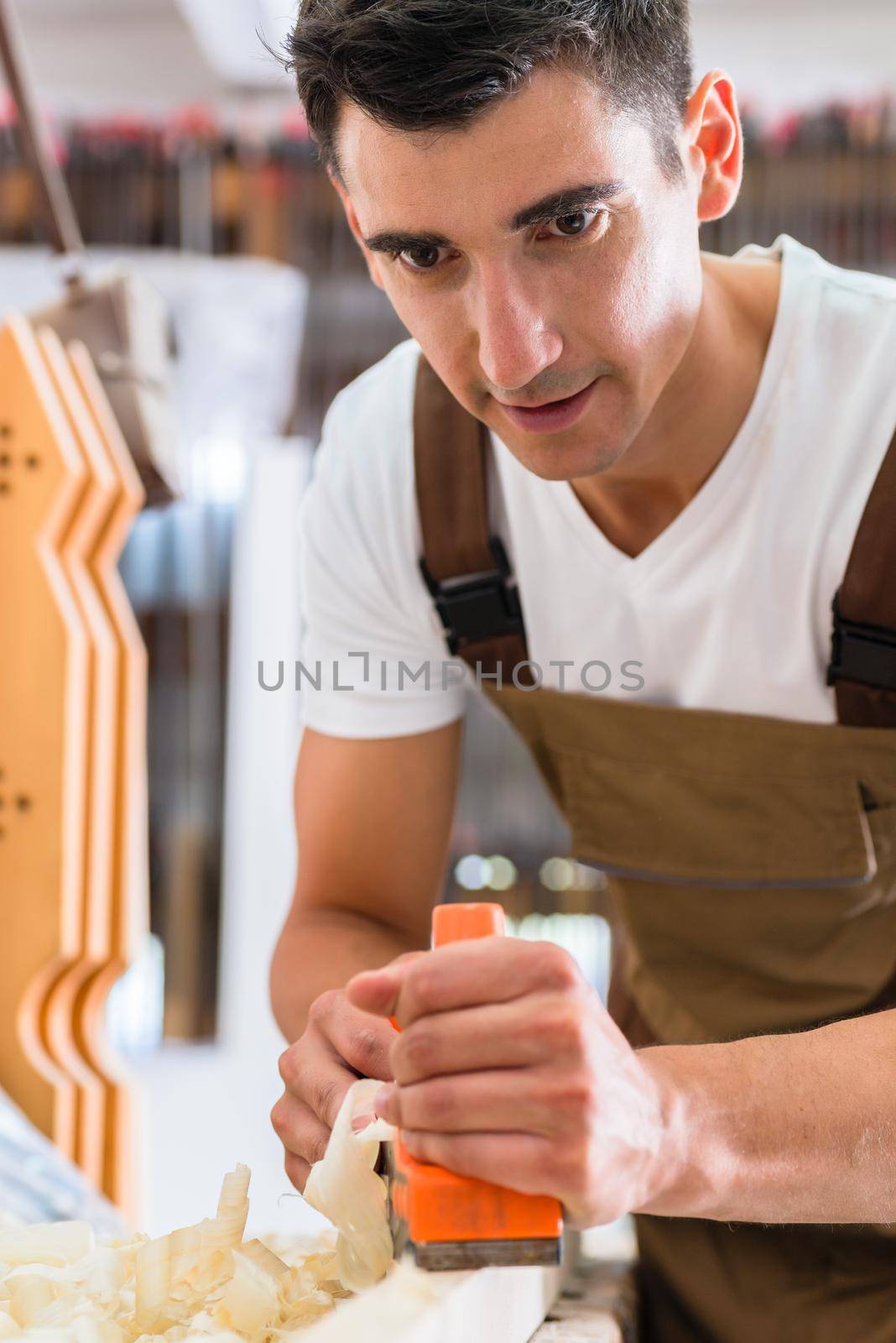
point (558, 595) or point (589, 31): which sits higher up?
point (589, 31)

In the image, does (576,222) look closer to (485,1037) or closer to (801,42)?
(485,1037)

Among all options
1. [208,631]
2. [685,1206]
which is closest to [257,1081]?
[208,631]

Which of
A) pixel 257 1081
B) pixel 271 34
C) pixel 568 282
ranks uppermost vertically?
pixel 271 34

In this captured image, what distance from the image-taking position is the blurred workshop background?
2463 millimetres

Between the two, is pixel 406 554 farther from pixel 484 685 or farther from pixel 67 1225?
pixel 67 1225

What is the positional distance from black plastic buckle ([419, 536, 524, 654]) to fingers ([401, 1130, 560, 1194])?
0.58 meters

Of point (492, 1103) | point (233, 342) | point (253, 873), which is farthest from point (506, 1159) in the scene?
point (233, 342)

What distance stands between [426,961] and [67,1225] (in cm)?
34

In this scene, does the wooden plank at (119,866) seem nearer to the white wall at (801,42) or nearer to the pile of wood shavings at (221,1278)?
the pile of wood shavings at (221,1278)

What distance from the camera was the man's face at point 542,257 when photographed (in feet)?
2.52

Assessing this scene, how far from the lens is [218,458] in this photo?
9.41 ft

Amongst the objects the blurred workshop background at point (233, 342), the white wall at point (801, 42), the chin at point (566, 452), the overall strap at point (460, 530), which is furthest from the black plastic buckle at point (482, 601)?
the white wall at point (801, 42)

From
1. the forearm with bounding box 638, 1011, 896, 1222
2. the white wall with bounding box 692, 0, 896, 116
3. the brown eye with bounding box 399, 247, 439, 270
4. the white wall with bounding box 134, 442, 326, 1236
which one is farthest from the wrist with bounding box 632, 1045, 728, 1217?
the white wall with bounding box 692, 0, 896, 116

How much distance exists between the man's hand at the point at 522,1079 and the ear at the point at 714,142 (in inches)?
24.8
